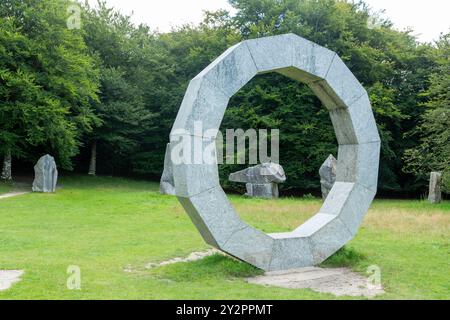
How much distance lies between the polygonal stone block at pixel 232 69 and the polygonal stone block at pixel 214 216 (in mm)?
1605

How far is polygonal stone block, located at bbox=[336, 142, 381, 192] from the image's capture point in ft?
28.1

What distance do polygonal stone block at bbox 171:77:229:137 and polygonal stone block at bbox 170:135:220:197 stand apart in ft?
0.48

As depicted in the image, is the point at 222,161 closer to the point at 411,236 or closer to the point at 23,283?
the point at 411,236

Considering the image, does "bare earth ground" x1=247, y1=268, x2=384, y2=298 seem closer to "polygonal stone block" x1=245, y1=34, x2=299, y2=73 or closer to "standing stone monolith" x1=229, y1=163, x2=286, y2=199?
"polygonal stone block" x1=245, y1=34, x2=299, y2=73

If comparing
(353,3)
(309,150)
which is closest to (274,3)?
(353,3)

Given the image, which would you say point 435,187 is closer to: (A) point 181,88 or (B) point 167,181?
(B) point 167,181

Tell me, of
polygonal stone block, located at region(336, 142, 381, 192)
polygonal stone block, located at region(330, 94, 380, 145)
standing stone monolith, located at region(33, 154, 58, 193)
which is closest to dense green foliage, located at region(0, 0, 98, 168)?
standing stone monolith, located at region(33, 154, 58, 193)

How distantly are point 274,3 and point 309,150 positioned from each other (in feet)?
29.6

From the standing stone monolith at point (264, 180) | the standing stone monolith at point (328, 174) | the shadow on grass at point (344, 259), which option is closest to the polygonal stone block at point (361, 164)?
the shadow on grass at point (344, 259)

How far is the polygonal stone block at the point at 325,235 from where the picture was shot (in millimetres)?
8097

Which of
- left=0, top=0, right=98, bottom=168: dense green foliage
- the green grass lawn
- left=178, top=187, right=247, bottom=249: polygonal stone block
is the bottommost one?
the green grass lawn

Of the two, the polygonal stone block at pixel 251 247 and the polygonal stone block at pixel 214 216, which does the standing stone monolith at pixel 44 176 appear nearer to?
the polygonal stone block at pixel 214 216

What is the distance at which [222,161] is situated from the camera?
1021 inches

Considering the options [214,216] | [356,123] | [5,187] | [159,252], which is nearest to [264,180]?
[5,187]
